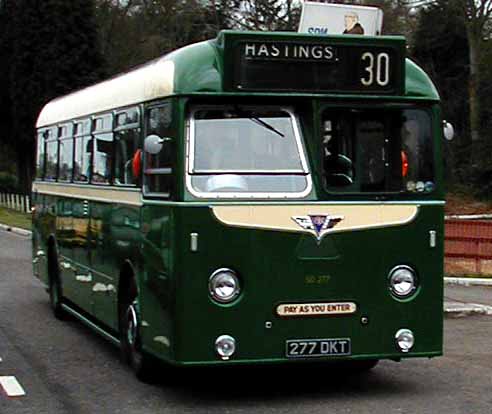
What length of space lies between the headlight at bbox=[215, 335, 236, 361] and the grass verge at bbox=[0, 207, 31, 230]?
3126cm

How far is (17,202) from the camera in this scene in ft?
189

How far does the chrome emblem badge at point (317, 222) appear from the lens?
9.65 m

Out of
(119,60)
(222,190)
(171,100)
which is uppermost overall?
(119,60)

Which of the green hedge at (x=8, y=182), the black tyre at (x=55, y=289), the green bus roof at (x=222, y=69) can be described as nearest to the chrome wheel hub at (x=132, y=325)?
the green bus roof at (x=222, y=69)

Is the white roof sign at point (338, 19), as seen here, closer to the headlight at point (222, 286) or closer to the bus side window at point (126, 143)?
the bus side window at point (126, 143)

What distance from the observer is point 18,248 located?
99.5 ft

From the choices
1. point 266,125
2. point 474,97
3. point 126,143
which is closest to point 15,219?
point 474,97

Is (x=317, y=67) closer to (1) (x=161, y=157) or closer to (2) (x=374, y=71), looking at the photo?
(2) (x=374, y=71)

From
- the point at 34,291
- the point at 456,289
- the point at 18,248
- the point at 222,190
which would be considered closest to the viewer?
the point at 222,190

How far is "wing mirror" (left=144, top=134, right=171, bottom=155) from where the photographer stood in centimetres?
972

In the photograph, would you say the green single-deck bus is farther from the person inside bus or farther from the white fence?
the white fence

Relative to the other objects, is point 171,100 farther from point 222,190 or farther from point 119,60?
point 119,60

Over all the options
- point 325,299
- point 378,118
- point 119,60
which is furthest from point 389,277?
point 119,60

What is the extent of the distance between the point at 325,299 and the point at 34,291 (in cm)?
1027
